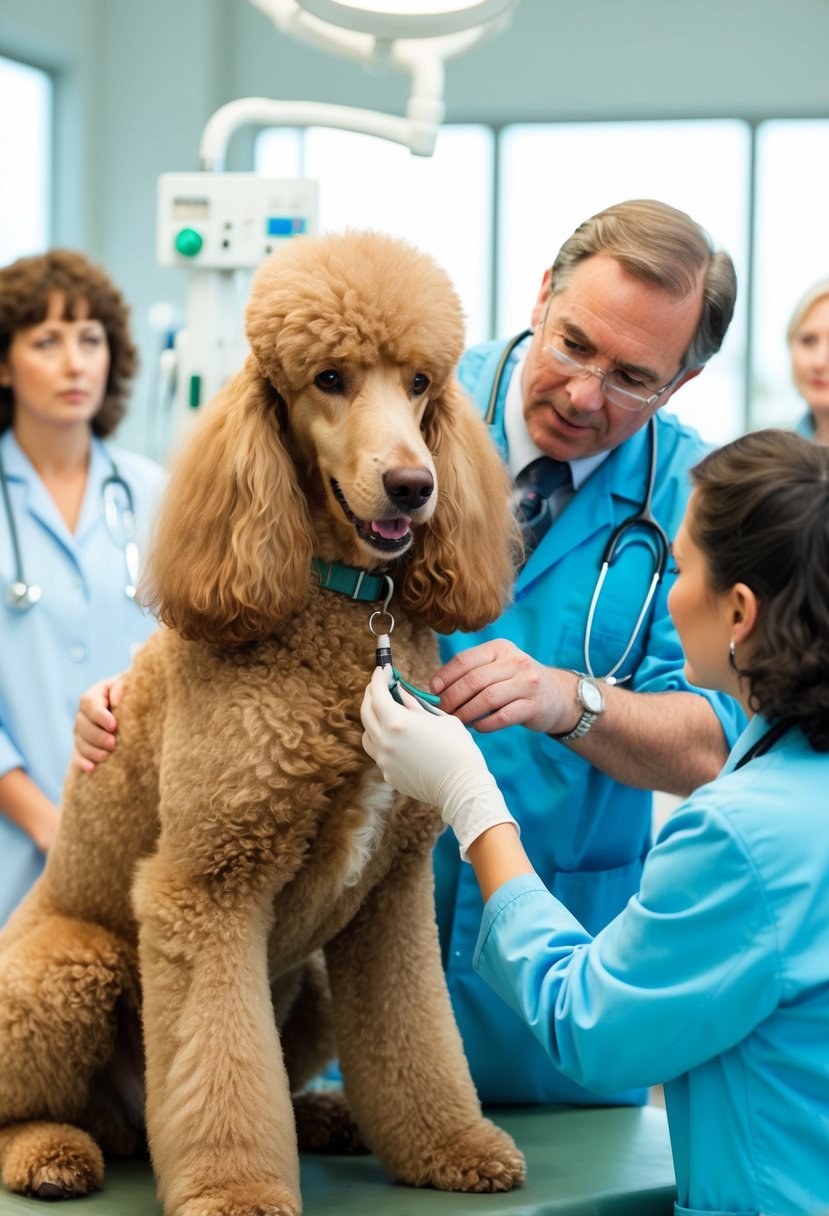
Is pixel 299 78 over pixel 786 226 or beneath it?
over

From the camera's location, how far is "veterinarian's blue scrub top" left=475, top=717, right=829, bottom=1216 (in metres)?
1.08

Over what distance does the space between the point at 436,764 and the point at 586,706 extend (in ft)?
Answer: 1.12

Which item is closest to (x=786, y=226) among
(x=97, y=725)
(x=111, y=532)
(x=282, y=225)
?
(x=282, y=225)

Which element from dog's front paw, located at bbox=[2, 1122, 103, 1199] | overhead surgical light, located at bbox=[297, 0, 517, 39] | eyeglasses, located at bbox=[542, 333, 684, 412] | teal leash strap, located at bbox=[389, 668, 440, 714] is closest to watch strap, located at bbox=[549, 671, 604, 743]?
teal leash strap, located at bbox=[389, 668, 440, 714]

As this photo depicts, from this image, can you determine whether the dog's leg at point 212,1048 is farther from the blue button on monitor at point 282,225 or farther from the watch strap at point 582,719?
the blue button on monitor at point 282,225

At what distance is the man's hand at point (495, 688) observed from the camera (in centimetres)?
147

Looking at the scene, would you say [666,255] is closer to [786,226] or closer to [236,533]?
[236,533]

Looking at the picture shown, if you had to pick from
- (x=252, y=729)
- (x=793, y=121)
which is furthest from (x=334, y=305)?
(x=793, y=121)

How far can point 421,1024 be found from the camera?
1556mm

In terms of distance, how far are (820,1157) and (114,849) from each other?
821 mm

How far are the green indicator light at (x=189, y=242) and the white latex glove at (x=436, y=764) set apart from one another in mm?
1649

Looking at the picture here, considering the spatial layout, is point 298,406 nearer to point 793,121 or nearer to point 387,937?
point 387,937

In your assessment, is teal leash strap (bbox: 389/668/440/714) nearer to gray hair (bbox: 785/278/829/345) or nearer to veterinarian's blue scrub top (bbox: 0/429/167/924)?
veterinarian's blue scrub top (bbox: 0/429/167/924)

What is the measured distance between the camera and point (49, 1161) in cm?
146
